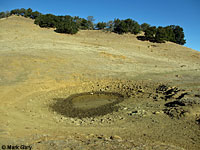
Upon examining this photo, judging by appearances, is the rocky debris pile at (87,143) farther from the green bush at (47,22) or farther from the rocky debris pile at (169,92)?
the green bush at (47,22)

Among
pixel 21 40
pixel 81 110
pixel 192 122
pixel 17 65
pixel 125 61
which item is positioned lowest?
pixel 81 110

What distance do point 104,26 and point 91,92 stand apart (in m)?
30.3

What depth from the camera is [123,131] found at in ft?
17.9

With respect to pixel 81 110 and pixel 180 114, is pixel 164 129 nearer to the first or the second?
pixel 180 114

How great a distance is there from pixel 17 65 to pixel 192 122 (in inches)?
501

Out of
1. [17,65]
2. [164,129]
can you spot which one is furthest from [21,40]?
[164,129]

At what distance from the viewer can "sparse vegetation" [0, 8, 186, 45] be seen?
103 ft

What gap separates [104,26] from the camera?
39.2 m

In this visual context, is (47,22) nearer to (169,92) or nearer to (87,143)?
(169,92)

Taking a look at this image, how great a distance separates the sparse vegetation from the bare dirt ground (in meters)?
11.6

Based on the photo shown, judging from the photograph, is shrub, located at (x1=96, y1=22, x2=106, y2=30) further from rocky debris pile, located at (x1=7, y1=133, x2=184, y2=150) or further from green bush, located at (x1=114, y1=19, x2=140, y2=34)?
rocky debris pile, located at (x1=7, y1=133, x2=184, y2=150)

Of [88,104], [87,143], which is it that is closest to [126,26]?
[88,104]

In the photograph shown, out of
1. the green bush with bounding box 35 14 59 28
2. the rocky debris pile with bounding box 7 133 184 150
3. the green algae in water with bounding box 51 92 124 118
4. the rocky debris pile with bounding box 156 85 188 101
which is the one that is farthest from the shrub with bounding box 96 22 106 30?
the rocky debris pile with bounding box 7 133 184 150

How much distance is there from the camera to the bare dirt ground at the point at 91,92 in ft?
15.6
